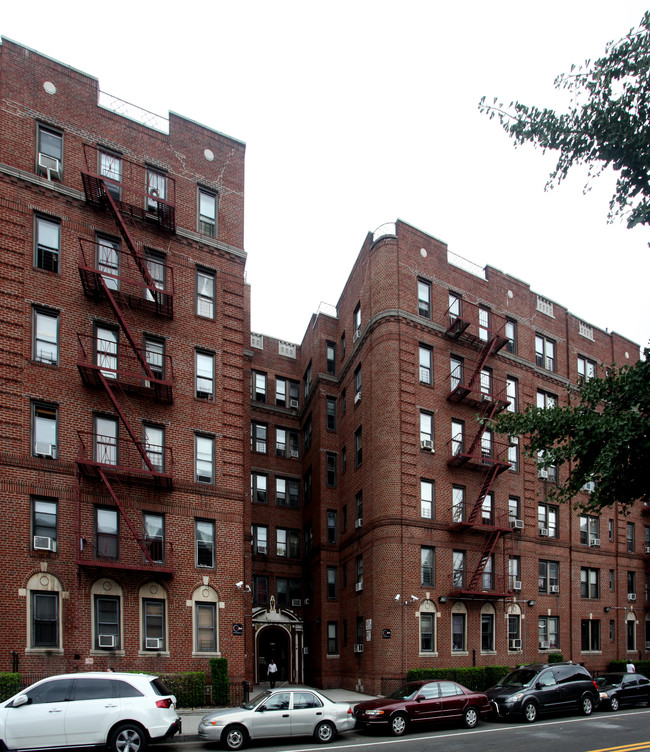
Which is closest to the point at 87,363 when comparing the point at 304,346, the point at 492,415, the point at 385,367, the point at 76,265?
the point at 76,265

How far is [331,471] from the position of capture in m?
37.6

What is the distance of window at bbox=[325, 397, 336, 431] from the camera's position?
3853cm

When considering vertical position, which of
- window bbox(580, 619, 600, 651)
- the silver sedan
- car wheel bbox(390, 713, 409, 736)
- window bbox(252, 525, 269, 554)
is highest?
window bbox(252, 525, 269, 554)

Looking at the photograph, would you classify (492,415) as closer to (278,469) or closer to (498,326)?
(498,326)

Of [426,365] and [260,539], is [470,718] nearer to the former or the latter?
[426,365]

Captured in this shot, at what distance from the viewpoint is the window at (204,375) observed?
2639cm

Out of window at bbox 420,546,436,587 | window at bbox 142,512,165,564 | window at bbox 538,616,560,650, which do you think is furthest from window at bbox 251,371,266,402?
window at bbox 538,616,560,650

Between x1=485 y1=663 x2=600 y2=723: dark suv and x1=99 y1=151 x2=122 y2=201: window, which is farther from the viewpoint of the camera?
x1=99 y1=151 x2=122 y2=201: window

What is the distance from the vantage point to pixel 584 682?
23.0 m

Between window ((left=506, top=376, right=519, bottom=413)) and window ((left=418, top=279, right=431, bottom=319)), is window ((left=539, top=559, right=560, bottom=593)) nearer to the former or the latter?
window ((left=506, top=376, right=519, bottom=413))

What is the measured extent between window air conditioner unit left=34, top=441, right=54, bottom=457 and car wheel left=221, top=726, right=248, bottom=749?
10190 millimetres

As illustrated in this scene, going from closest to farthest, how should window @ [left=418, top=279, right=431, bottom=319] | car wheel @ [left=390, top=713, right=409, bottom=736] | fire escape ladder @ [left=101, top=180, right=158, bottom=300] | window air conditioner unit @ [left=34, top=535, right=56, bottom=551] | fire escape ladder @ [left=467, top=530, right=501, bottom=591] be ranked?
car wheel @ [left=390, top=713, right=409, bottom=736] < window air conditioner unit @ [left=34, top=535, right=56, bottom=551] < fire escape ladder @ [left=101, top=180, right=158, bottom=300] < fire escape ladder @ [left=467, top=530, right=501, bottom=591] < window @ [left=418, top=279, right=431, bottom=319]

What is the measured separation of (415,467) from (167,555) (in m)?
11.2

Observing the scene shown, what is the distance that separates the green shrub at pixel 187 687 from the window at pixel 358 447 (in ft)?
43.7
